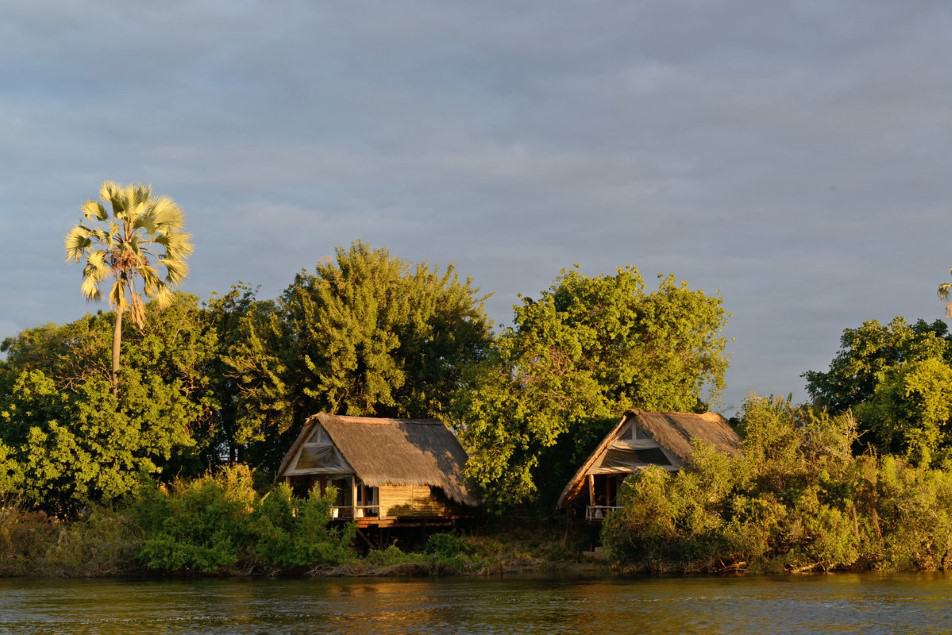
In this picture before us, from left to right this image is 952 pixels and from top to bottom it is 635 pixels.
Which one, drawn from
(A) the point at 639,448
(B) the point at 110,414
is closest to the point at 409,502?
(A) the point at 639,448

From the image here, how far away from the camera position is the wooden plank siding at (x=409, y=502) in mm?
43188

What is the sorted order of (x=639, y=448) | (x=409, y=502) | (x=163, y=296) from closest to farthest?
(x=639, y=448) < (x=409, y=502) < (x=163, y=296)

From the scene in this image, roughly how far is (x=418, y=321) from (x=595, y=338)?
9171 mm

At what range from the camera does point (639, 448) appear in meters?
39.2

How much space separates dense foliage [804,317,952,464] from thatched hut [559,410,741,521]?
4.96 meters

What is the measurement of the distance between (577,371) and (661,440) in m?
4.60

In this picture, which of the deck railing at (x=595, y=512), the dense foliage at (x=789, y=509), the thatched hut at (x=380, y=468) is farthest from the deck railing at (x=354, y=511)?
the dense foliage at (x=789, y=509)

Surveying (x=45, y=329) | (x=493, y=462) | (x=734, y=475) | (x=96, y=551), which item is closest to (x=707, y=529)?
(x=734, y=475)

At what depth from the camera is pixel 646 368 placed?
141 ft

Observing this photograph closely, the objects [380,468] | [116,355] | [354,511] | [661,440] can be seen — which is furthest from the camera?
[116,355]

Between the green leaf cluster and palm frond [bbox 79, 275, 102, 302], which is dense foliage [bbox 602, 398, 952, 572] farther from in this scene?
palm frond [bbox 79, 275, 102, 302]

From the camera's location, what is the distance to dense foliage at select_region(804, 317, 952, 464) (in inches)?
1487

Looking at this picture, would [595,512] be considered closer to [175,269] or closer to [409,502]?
[409,502]

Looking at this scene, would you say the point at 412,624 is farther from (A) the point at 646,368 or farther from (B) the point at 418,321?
(B) the point at 418,321
